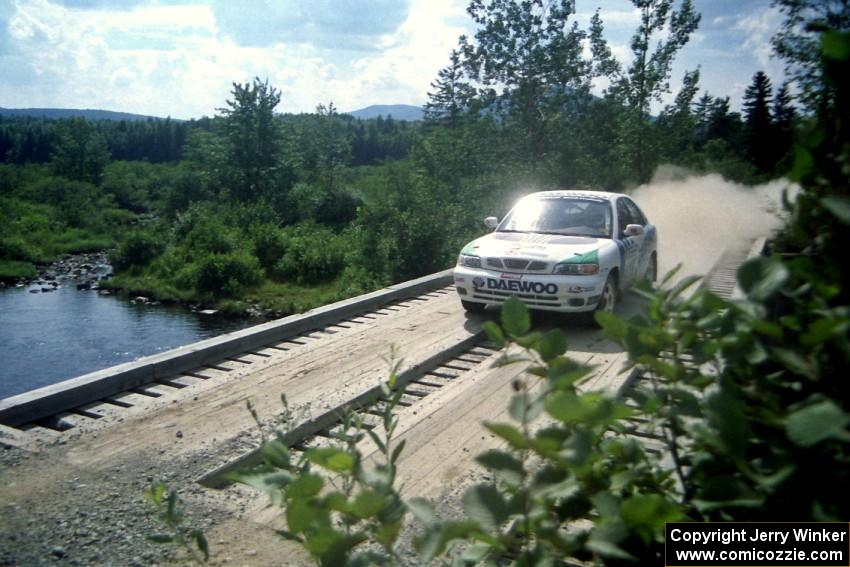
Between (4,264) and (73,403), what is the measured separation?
33.1 meters

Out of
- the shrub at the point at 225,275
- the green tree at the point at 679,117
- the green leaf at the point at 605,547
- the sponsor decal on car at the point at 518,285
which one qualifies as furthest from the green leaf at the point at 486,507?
the shrub at the point at 225,275

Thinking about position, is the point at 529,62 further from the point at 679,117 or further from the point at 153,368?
the point at 153,368

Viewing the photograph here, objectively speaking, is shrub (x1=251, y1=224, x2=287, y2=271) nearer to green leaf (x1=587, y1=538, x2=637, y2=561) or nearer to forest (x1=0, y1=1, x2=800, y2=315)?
forest (x1=0, y1=1, x2=800, y2=315)

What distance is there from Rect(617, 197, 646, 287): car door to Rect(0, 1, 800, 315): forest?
2237mm

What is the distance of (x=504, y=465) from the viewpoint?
1376 millimetres

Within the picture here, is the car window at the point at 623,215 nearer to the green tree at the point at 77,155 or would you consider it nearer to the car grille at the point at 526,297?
the car grille at the point at 526,297

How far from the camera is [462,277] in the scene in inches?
367

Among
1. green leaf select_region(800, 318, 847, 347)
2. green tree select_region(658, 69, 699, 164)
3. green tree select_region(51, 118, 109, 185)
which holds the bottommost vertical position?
green tree select_region(51, 118, 109, 185)

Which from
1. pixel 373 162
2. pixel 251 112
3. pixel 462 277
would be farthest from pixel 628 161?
pixel 373 162

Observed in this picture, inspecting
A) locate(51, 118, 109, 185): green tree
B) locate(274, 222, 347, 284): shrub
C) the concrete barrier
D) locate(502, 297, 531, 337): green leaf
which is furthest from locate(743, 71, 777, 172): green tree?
locate(51, 118, 109, 185): green tree

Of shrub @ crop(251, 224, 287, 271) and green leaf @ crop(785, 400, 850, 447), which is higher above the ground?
green leaf @ crop(785, 400, 850, 447)

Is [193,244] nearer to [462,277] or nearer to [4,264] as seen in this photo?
[4,264]

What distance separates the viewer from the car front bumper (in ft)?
28.6

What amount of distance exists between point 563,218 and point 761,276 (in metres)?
8.92
